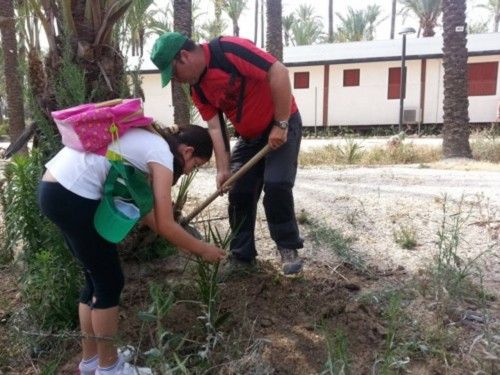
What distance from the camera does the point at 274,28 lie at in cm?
1251

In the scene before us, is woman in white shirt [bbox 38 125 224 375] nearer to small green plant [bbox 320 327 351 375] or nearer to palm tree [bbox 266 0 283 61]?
small green plant [bbox 320 327 351 375]

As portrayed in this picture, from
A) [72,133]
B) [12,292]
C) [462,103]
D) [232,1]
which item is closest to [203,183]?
[12,292]

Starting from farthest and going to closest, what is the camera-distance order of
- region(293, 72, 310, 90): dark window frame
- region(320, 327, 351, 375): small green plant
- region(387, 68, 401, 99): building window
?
region(293, 72, 310, 90): dark window frame
region(387, 68, 401, 99): building window
region(320, 327, 351, 375): small green plant

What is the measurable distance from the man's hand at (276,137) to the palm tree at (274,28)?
9.94 metres

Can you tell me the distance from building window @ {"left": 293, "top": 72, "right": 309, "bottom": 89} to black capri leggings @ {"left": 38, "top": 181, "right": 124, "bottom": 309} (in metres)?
21.0

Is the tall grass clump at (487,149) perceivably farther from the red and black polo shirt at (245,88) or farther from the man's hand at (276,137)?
the man's hand at (276,137)

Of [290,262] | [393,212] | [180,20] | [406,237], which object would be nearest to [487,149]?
[180,20]

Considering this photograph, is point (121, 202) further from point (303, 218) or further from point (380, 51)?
point (380, 51)

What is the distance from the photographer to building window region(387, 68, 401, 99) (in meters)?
21.2

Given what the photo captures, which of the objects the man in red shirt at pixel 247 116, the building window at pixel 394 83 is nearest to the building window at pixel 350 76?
the building window at pixel 394 83

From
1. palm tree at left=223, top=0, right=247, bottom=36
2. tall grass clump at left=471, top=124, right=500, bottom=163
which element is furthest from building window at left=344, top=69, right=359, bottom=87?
palm tree at left=223, top=0, right=247, bottom=36

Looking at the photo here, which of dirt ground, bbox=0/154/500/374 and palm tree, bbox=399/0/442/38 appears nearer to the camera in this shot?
dirt ground, bbox=0/154/500/374

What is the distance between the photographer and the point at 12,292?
11.3 feet

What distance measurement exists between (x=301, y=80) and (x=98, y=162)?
69.9 feet
